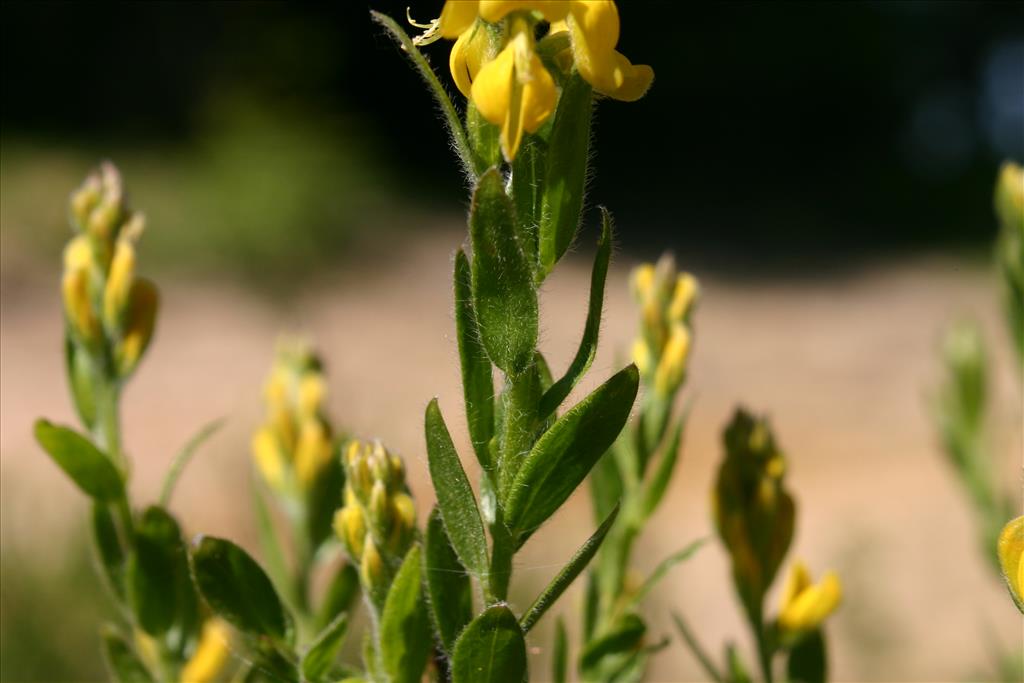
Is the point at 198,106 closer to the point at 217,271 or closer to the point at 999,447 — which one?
the point at 217,271

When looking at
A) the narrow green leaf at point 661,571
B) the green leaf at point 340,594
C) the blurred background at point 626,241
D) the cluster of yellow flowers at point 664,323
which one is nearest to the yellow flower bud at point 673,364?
the cluster of yellow flowers at point 664,323

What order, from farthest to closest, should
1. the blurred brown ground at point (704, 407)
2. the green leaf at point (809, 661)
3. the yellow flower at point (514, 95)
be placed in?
the blurred brown ground at point (704, 407), the green leaf at point (809, 661), the yellow flower at point (514, 95)

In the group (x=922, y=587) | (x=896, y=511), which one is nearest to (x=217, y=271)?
(x=896, y=511)

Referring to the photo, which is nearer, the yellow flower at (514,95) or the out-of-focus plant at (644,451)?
the yellow flower at (514,95)

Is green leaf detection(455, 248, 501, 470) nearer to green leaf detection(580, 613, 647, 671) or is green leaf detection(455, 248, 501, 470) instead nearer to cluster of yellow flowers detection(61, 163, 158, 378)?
green leaf detection(580, 613, 647, 671)

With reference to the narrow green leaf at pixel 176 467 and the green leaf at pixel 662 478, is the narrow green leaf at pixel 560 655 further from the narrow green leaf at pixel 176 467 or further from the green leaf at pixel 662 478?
the narrow green leaf at pixel 176 467

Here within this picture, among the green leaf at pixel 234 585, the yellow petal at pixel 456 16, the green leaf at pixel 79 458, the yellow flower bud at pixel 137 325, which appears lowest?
the green leaf at pixel 234 585

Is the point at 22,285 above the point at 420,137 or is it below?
below
